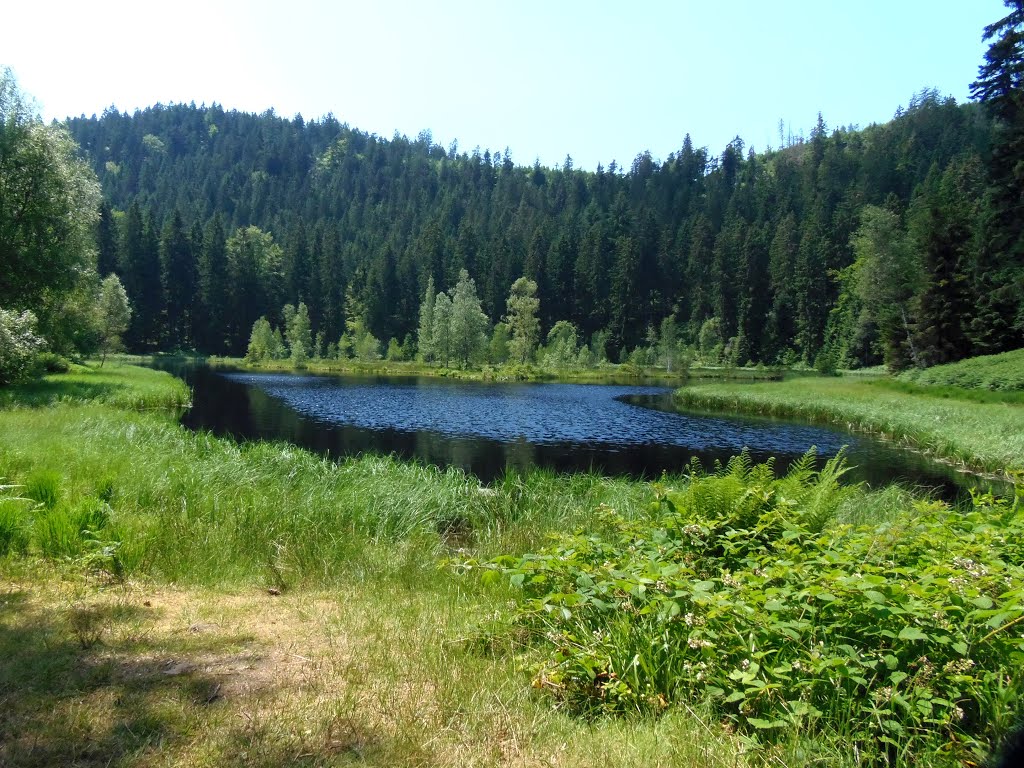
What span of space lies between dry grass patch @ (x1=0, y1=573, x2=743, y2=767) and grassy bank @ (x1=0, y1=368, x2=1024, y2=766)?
2cm

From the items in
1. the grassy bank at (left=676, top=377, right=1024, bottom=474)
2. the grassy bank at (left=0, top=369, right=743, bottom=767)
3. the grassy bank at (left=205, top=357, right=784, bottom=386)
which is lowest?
the grassy bank at (left=205, top=357, right=784, bottom=386)

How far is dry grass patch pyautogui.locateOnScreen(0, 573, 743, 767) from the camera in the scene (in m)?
3.10

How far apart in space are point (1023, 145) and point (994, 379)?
51.6 ft

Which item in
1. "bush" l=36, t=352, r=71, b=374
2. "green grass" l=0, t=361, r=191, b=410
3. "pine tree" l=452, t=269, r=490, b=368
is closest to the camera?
"green grass" l=0, t=361, r=191, b=410

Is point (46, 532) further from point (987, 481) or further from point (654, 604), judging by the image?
point (987, 481)

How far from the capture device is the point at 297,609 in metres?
5.45

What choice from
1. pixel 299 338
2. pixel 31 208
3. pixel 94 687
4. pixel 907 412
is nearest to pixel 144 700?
pixel 94 687

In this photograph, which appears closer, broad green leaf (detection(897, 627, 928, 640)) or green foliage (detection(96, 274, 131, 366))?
broad green leaf (detection(897, 627, 928, 640))

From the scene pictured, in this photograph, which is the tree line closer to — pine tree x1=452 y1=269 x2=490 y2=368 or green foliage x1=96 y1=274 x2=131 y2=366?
pine tree x1=452 y1=269 x2=490 y2=368

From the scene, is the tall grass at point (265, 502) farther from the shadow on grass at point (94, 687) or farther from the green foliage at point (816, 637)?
→ the green foliage at point (816, 637)

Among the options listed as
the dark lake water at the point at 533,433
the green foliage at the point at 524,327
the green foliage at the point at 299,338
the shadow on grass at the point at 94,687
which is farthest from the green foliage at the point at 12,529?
the green foliage at the point at 299,338

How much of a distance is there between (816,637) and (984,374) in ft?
126

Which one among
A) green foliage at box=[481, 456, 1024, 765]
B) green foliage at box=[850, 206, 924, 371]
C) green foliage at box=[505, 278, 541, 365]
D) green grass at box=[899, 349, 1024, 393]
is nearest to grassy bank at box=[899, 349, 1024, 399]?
green grass at box=[899, 349, 1024, 393]

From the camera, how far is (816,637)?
3.62 m
